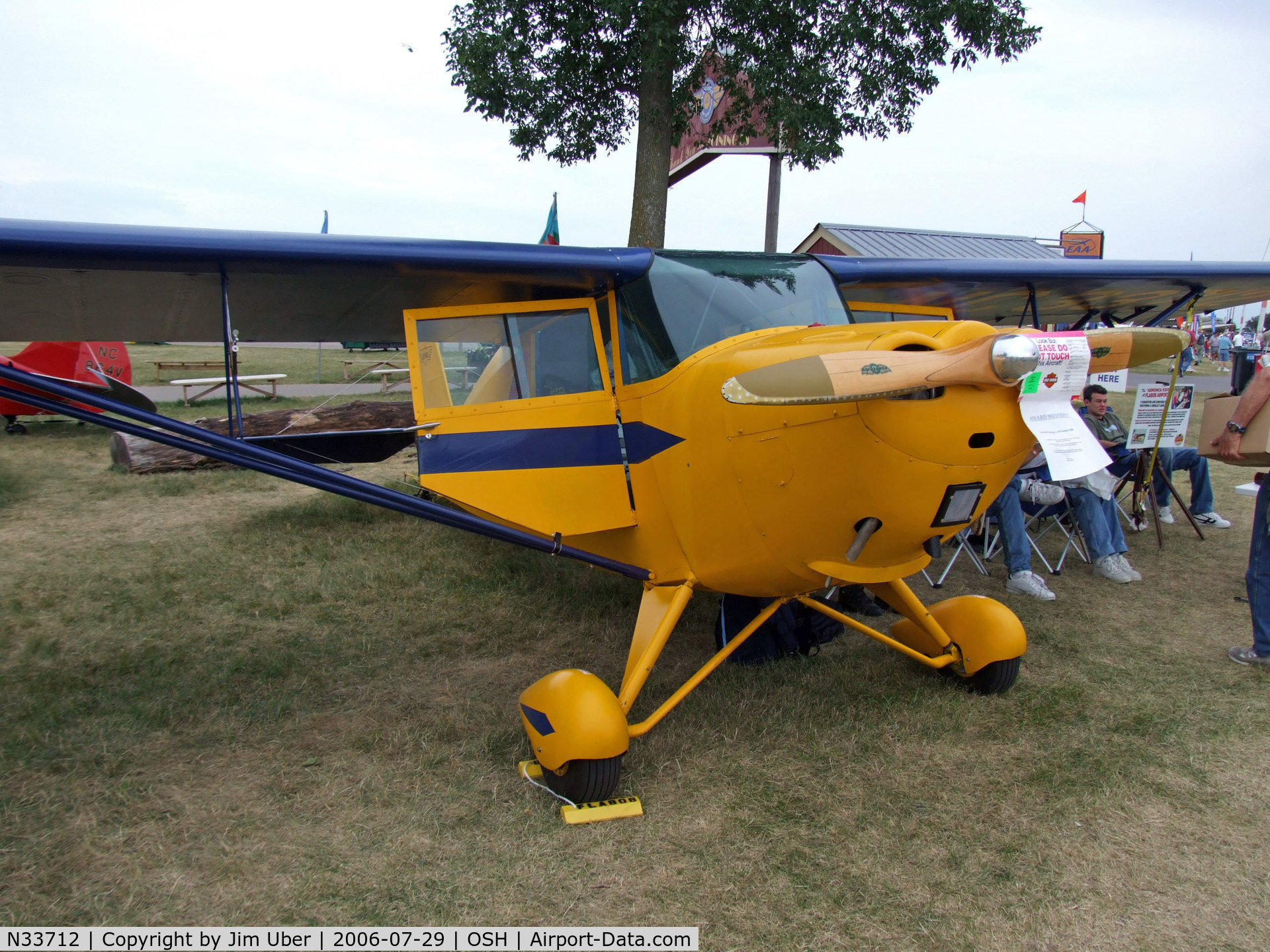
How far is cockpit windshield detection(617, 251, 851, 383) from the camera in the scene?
3.43 m

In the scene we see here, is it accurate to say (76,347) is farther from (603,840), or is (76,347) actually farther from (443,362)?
(603,840)

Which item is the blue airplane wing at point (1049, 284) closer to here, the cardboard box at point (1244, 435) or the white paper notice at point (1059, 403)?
the cardboard box at point (1244, 435)

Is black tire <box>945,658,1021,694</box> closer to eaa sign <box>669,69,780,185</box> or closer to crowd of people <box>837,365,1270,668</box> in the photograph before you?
crowd of people <box>837,365,1270,668</box>

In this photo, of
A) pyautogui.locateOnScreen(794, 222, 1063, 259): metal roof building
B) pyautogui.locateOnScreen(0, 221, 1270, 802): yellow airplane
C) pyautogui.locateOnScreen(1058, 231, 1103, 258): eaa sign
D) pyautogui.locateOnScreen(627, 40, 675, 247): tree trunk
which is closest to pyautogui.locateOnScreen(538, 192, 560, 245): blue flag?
pyautogui.locateOnScreen(627, 40, 675, 247): tree trunk

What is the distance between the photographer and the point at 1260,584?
430 cm

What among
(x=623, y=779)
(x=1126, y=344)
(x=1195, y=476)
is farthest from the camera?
(x=1195, y=476)

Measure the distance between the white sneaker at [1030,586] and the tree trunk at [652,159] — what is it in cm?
660

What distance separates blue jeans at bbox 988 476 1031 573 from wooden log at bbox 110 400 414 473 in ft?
21.5

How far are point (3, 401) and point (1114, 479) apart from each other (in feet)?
47.0

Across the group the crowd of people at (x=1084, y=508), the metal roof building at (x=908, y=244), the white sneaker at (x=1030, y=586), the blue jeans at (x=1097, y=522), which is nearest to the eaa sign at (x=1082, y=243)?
the metal roof building at (x=908, y=244)

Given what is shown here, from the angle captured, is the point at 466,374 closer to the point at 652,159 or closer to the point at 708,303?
the point at 708,303

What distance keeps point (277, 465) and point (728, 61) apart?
893 cm

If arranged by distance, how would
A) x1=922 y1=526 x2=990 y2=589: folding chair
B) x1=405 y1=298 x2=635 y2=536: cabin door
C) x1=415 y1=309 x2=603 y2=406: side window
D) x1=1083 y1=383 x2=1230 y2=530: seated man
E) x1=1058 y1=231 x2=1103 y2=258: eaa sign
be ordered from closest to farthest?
x1=405 y1=298 x2=635 y2=536: cabin door < x1=415 y1=309 x2=603 y2=406: side window < x1=922 y1=526 x2=990 y2=589: folding chair < x1=1083 y1=383 x2=1230 y2=530: seated man < x1=1058 y1=231 x2=1103 y2=258: eaa sign

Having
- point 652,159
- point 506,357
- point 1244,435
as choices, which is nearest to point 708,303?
point 506,357
